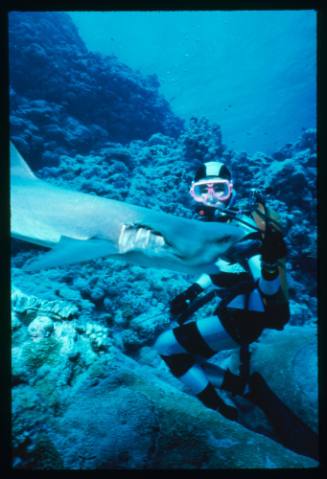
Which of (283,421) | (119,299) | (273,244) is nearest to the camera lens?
(273,244)

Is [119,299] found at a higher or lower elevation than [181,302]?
lower

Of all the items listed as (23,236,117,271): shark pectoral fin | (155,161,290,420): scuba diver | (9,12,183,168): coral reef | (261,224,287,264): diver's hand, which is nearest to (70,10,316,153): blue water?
(9,12,183,168): coral reef

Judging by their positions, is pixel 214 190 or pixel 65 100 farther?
pixel 65 100

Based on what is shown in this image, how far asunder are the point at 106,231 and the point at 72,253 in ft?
1.49

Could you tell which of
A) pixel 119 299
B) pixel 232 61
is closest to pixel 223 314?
pixel 119 299

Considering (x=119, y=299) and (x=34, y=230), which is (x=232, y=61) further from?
(x=34, y=230)

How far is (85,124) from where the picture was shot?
427 inches

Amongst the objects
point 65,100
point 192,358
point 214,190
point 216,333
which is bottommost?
point 192,358

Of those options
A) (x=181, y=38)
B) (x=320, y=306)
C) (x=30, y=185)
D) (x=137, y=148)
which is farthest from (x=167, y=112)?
(x=181, y=38)

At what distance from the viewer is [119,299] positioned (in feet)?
15.3

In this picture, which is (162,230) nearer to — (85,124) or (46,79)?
(85,124)

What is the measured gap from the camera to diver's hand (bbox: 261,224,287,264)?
81.4 inches

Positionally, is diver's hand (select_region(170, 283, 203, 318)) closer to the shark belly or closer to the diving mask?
the diving mask

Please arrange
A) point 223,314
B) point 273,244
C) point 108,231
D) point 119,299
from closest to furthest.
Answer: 1. point 273,244
2. point 108,231
3. point 223,314
4. point 119,299
